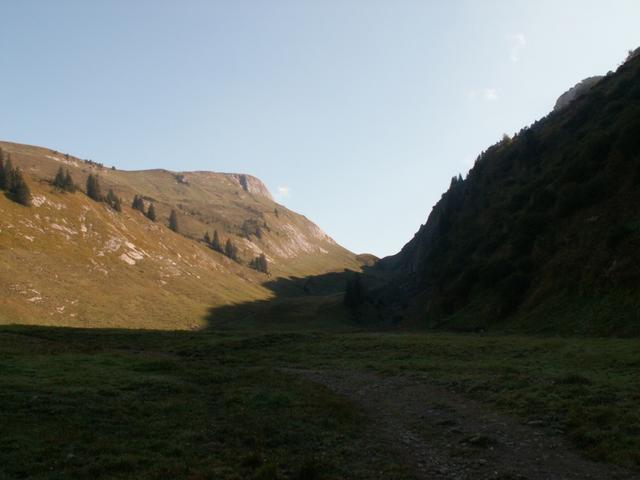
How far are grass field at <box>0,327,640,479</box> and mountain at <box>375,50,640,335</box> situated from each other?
11.5 metres

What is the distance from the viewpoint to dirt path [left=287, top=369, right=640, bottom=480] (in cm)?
1199

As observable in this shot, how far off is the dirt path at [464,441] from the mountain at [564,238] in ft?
69.7

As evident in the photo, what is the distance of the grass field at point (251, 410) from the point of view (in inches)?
481

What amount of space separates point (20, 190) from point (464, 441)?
145304 mm

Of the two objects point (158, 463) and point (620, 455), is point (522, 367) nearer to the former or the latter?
point (620, 455)

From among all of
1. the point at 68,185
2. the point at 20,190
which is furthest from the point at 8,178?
the point at 68,185

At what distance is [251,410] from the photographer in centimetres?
1889

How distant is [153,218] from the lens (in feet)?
639

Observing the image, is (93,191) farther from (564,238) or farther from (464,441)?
(464,441)

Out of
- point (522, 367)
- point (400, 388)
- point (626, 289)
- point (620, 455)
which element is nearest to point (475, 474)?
point (620, 455)

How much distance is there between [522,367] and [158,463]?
20416mm

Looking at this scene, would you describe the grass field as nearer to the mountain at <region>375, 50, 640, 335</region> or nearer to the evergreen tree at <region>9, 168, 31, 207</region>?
the mountain at <region>375, 50, 640, 335</region>

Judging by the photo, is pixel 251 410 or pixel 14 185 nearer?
pixel 251 410

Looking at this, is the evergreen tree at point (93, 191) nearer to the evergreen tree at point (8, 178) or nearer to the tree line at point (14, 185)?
the tree line at point (14, 185)
